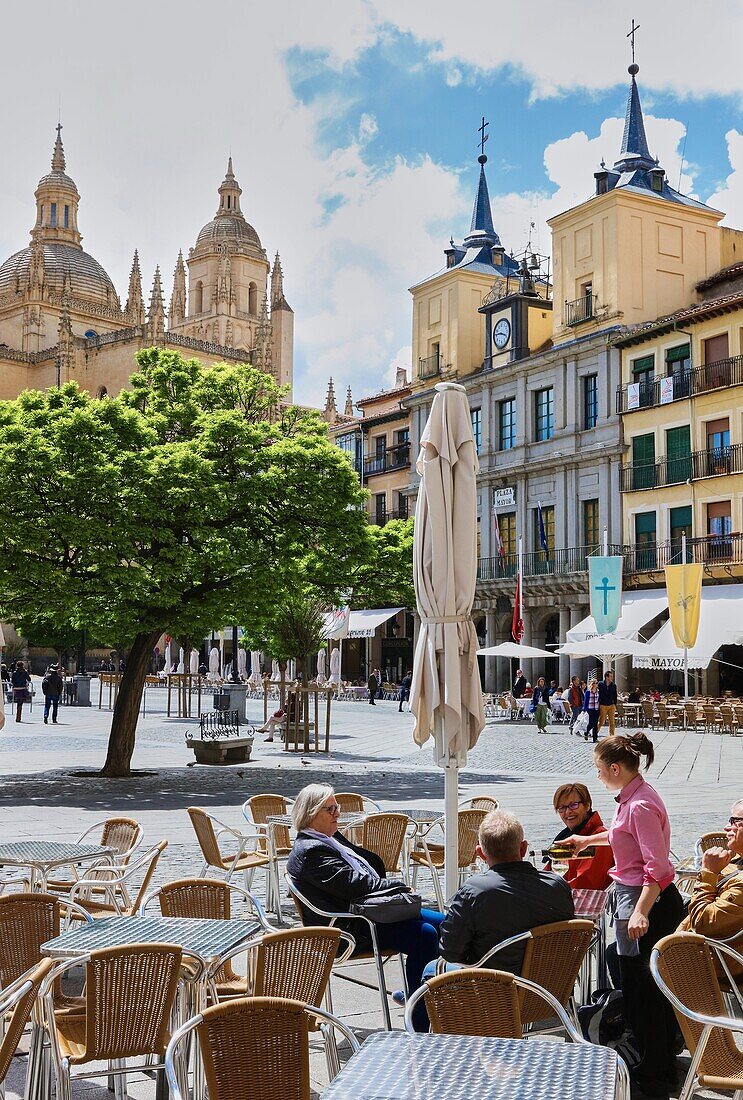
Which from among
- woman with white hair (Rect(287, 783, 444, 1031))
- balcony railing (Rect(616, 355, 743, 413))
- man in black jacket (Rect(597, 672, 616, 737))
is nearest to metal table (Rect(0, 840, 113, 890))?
woman with white hair (Rect(287, 783, 444, 1031))

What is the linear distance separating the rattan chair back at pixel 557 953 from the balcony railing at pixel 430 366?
49.6 m

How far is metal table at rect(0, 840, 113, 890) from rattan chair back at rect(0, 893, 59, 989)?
174cm

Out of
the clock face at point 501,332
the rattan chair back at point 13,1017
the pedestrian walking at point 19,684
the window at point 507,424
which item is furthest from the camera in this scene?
the clock face at point 501,332

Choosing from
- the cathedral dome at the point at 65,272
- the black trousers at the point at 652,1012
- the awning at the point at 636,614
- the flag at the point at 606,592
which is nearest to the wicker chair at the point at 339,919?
the black trousers at the point at 652,1012

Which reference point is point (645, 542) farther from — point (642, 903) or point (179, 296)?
point (179, 296)

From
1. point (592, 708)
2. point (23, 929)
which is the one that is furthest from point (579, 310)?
point (23, 929)

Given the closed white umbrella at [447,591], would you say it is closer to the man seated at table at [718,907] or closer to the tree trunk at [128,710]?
the man seated at table at [718,907]

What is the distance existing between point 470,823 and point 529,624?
37925mm

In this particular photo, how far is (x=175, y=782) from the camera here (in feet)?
57.6

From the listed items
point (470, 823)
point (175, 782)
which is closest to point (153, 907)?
point (470, 823)

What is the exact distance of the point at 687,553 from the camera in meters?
38.3

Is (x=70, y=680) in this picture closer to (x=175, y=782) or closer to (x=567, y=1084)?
(x=175, y=782)

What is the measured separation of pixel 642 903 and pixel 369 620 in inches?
1918

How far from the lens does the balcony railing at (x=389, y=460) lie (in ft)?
189
